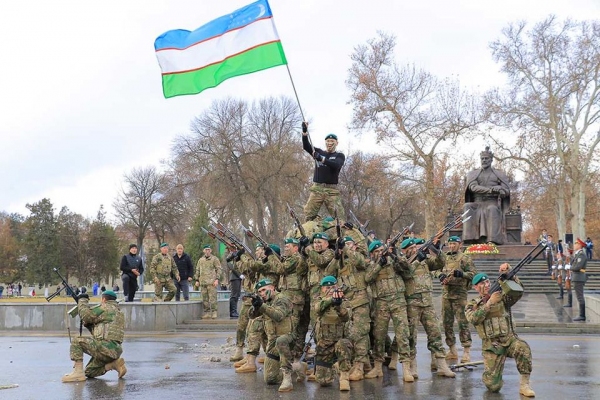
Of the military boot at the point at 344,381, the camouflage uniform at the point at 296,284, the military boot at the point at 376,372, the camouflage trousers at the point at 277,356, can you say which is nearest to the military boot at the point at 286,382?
the camouflage trousers at the point at 277,356

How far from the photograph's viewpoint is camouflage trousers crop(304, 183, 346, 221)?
13.4 meters

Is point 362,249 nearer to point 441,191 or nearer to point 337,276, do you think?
point 337,276

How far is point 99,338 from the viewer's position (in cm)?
1102

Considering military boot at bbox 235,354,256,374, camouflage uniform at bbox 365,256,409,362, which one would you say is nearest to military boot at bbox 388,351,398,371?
camouflage uniform at bbox 365,256,409,362

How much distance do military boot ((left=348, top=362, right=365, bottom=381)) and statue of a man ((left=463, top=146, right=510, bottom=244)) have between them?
21800 millimetres

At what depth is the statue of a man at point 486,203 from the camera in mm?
31812

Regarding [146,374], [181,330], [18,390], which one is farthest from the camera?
[181,330]

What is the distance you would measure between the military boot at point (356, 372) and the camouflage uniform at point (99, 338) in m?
3.44

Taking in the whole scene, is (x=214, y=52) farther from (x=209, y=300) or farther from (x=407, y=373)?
(x=209, y=300)

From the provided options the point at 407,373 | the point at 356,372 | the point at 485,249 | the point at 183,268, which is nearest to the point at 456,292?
the point at 407,373

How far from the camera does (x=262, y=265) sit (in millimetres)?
11898

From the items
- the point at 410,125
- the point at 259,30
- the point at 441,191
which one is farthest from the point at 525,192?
the point at 259,30

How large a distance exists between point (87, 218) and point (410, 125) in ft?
143

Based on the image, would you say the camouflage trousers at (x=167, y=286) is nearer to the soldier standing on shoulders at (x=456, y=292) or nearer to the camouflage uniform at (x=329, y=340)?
the soldier standing on shoulders at (x=456, y=292)
